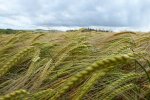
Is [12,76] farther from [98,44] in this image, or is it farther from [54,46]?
[98,44]

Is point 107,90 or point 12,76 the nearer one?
point 107,90

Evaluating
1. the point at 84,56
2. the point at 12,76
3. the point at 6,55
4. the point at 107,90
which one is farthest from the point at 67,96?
the point at 6,55

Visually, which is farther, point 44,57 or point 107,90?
point 44,57

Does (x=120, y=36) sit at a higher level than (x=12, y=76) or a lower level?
higher

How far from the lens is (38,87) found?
1896 millimetres

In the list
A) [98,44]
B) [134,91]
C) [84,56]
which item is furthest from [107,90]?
[98,44]

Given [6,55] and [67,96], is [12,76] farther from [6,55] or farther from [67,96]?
[67,96]

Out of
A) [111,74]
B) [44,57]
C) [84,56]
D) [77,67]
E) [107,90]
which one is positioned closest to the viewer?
[107,90]

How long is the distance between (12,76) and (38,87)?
458 mm

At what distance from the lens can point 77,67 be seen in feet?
6.77

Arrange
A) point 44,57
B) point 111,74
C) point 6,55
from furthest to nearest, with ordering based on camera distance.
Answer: point 6,55 → point 44,57 → point 111,74

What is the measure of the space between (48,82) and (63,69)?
0.16 metres

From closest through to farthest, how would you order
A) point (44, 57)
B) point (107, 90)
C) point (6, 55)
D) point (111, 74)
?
point (107, 90) → point (111, 74) → point (44, 57) → point (6, 55)

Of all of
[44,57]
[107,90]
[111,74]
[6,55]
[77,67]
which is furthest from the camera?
[6,55]
